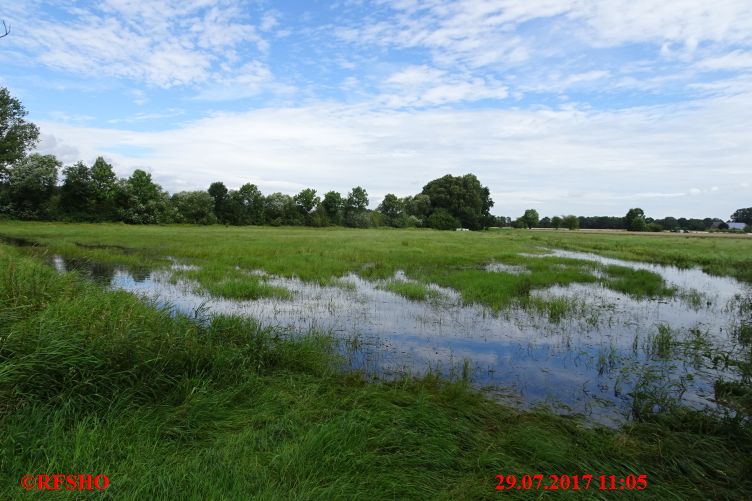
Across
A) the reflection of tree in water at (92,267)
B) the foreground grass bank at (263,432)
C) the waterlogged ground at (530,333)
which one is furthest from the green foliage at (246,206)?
the foreground grass bank at (263,432)

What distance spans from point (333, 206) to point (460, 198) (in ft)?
113

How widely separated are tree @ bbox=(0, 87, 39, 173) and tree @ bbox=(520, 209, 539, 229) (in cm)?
13766

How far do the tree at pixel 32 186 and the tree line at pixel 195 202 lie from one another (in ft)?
0.33

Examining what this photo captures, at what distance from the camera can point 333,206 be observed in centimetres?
9175

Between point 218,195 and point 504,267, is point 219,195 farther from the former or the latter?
point 504,267

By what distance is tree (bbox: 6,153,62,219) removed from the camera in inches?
1976

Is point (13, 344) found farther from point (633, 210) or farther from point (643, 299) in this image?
point (633, 210)

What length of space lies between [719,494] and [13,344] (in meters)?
8.38

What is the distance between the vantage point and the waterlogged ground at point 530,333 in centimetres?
698

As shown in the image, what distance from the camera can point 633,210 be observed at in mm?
113250

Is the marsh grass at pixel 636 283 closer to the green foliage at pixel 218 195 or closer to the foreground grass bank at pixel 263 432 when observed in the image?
the foreground grass bank at pixel 263 432

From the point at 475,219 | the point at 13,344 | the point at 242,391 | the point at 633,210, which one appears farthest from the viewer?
the point at 633,210

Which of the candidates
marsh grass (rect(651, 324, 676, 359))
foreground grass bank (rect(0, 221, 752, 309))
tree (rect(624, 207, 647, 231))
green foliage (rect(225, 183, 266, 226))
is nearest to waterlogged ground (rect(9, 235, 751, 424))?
marsh grass (rect(651, 324, 676, 359))

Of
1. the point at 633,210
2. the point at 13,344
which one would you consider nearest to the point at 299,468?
the point at 13,344
